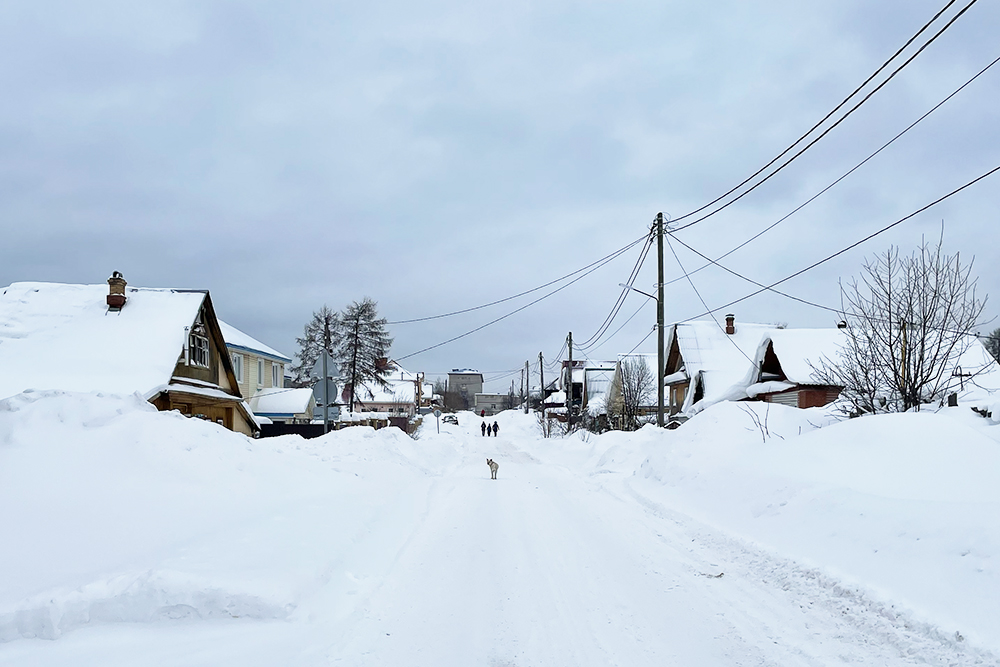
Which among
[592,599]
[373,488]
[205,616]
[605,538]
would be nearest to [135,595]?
[205,616]

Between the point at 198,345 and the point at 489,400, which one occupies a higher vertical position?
the point at 489,400

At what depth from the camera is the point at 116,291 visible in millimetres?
23172

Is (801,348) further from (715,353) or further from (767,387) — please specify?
(715,353)

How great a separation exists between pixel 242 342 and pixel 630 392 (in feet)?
70.0

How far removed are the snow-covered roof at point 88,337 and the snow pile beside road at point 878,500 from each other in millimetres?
15387

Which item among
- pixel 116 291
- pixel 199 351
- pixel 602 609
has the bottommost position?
pixel 602 609

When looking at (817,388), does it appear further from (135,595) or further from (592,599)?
(135,595)

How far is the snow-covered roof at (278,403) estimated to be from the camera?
128ft

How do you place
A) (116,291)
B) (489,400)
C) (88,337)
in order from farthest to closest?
(489,400) < (116,291) < (88,337)

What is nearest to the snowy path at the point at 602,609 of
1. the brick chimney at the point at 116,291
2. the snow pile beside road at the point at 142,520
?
the snow pile beside road at the point at 142,520

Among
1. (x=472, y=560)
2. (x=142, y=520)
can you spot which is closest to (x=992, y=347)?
(x=472, y=560)

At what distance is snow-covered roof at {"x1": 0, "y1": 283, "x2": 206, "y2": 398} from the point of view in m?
19.3

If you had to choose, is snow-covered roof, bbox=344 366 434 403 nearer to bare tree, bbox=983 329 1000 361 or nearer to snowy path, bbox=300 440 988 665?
bare tree, bbox=983 329 1000 361

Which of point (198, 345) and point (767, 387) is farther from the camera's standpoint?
point (767, 387)
